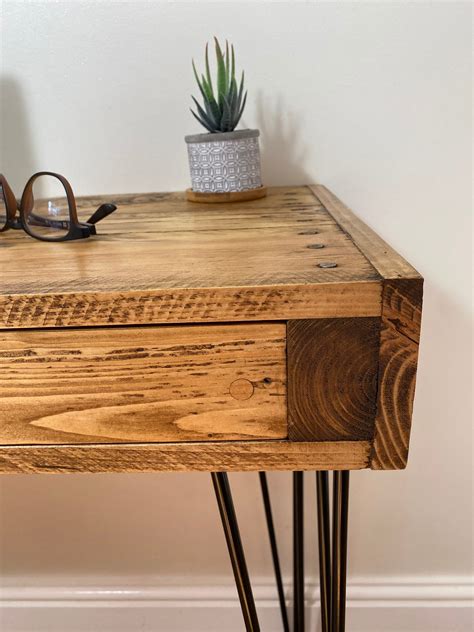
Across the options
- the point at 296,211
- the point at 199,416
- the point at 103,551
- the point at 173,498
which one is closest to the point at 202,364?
the point at 199,416

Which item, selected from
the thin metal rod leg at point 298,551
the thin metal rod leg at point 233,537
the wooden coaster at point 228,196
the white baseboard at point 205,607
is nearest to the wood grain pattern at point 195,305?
the thin metal rod leg at point 233,537

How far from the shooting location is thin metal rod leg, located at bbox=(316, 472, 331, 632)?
694 millimetres

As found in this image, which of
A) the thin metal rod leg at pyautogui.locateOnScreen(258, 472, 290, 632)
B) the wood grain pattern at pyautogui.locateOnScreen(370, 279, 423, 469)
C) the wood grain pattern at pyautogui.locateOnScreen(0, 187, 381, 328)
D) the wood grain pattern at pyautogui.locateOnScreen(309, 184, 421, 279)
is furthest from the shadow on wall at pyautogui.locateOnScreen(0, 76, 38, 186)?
the wood grain pattern at pyautogui.locateOnScreen(370, 279, 423, 469)

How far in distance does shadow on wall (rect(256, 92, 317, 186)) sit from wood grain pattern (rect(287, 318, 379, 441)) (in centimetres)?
54

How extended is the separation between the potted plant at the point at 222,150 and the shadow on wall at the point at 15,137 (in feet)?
1.03

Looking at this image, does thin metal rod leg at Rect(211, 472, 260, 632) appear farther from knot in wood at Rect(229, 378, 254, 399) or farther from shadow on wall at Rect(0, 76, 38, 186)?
shadow on wall at Rect(0, 76, 38, 186)

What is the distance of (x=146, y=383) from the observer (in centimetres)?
44

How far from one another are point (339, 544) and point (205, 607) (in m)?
0.62

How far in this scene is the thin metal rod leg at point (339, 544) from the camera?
1.80 ft

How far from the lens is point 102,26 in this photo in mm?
860

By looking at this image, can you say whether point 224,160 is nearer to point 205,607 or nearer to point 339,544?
point 339,544

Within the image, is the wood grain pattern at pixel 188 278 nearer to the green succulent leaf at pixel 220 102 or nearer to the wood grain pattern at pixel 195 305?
the wood grain pattern at pixel 195 305

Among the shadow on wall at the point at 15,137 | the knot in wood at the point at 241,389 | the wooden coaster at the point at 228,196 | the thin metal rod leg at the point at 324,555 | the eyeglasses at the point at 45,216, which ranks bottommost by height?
the thin metal rod leg at the point at 324,555

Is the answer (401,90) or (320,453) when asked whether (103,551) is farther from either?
(401,90)
